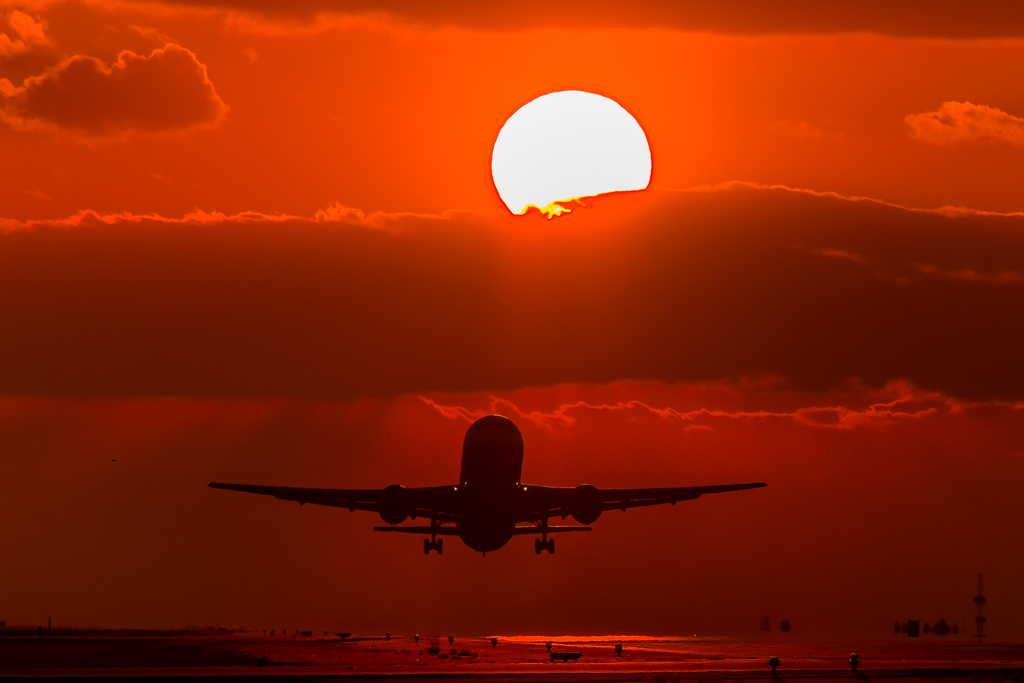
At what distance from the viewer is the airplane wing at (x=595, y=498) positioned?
8394 centimetres

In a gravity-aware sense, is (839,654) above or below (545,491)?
below

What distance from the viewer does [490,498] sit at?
84.3 meters

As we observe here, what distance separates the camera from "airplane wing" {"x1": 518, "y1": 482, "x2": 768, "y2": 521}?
83.9m

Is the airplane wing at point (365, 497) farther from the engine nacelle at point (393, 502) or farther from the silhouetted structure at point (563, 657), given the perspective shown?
the silhouetted structure at point (563, 657)

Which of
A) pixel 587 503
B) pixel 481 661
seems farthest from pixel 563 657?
pixel 587 503

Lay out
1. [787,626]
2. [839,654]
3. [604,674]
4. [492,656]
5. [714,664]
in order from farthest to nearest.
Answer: [787,626], [839,654], [492,656], [714,664], [604,674]

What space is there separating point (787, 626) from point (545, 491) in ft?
200

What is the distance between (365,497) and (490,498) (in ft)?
35.8

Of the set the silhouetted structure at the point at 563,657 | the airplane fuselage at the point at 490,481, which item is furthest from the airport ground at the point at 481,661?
the airplane fuselage at the point at 490,481

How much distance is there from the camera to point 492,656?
76.4 metres

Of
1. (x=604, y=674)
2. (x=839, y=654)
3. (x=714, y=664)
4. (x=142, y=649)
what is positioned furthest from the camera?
(x=839, y=654)

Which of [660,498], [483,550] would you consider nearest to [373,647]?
[483,550]

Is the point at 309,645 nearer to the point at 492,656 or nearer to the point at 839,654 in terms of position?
the point at 492,656

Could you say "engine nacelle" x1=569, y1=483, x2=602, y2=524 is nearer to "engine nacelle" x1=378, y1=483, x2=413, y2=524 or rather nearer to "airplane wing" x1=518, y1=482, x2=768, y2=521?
"airplane wing" x1=518, y1=482, x2=768, y2=521
